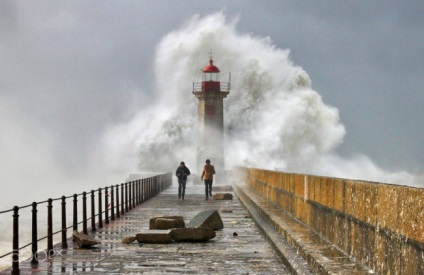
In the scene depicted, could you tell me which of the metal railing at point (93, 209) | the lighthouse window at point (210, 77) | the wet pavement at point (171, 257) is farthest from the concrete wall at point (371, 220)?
the lighthouse window at point (210, 77)

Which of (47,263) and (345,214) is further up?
(345,214)

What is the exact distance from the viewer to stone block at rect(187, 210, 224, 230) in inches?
628

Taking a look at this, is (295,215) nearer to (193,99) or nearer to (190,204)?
(190,204)

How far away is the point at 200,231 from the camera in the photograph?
14.9 m

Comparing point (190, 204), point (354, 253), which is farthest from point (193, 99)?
point (354, 253)

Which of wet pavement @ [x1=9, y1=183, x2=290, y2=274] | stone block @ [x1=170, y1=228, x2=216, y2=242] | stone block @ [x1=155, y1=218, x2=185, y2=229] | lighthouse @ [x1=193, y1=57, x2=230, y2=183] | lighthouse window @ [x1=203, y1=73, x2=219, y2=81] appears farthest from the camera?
lighthouse window @ [x1=203, y1=73, x2=219, y2=81]

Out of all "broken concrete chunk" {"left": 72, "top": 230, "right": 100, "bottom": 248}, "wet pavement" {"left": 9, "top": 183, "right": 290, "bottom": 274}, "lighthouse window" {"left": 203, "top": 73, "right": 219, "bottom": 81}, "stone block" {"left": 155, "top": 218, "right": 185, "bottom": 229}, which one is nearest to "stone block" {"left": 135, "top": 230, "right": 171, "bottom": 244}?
"wet pavement" {"left": 9, "top": 183, "right": 290, "bottom": 274}

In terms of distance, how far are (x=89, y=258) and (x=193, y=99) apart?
87.8 meters

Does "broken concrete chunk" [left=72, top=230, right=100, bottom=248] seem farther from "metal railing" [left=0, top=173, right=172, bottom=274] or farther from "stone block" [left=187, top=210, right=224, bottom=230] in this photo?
"stone block" [left=187, top=210, right=224, bottom=230]

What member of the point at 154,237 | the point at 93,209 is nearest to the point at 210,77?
the point at 93,209

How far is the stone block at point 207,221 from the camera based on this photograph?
1595 centimetres

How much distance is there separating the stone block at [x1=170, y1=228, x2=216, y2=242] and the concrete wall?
2.24m

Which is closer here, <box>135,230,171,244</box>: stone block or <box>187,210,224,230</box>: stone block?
<box>135,230,171,244</box>: stone block

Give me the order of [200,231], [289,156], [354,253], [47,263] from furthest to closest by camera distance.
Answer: [289,156], [200,231], [47,263], [354,253]
